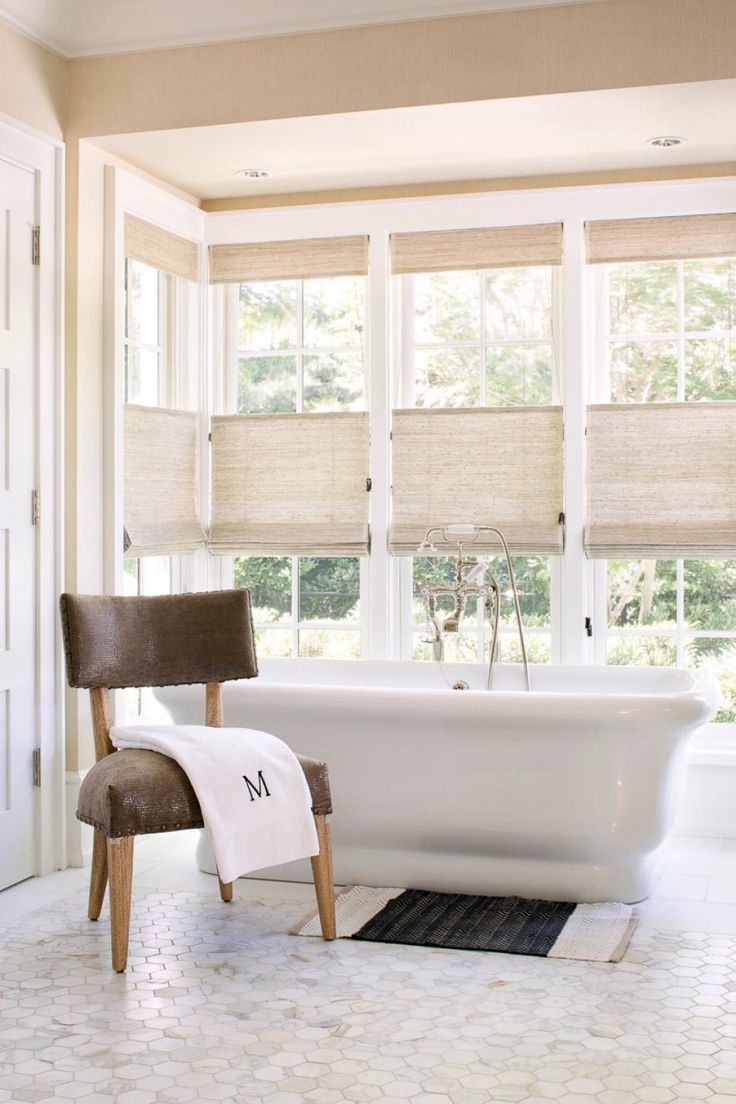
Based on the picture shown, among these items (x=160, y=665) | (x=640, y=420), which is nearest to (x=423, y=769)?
(x=160, y=665)

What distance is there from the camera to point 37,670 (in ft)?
12.9

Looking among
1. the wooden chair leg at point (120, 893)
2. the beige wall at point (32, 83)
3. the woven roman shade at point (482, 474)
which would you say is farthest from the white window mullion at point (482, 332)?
the wooden chair leg at point (120, 893)

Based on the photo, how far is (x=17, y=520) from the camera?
3838mm

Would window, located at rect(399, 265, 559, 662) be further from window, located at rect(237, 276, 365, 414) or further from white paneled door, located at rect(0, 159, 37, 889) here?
white paneled door, located at rect(0, 159, 37, 889)

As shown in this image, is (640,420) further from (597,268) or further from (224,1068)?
(224,1068)

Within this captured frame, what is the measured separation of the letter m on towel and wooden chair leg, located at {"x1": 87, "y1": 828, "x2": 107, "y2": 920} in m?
0.51

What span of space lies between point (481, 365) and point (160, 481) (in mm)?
1310

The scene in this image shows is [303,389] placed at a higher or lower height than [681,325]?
lower

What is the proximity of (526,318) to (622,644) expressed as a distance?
1.30m

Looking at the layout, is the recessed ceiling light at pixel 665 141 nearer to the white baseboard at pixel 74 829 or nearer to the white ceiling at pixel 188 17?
the white ceiling at pixel 188 17

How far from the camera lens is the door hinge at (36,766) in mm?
3924

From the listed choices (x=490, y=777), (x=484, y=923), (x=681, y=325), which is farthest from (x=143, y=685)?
(x=681, y=325)

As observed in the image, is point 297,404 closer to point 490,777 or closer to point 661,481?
point 661,481

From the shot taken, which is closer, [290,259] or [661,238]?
[661,238]
